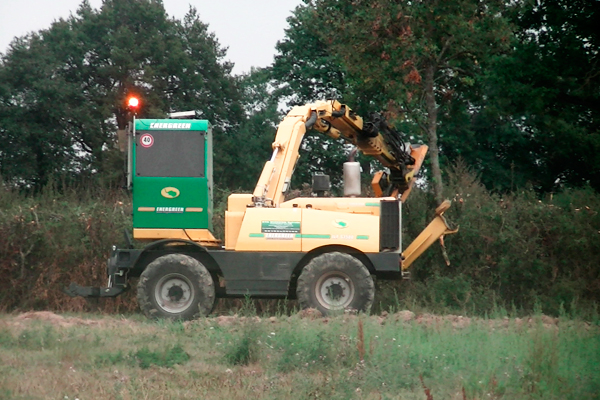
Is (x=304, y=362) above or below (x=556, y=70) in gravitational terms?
below

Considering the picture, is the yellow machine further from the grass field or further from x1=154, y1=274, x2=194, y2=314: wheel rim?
the grass field

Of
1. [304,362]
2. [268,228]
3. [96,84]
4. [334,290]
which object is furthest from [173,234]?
[96,84]

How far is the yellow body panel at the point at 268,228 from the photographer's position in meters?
14.5

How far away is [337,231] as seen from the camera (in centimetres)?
1452

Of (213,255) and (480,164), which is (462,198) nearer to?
A: (213,255)

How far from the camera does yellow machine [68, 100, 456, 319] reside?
14508mm

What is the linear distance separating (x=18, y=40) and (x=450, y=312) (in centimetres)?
3236

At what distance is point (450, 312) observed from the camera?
1636 centimetres

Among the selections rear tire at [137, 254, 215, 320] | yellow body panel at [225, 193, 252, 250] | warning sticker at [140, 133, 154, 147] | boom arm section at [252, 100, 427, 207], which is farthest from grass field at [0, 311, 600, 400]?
warning sticker at [140, 133, 154, 147]

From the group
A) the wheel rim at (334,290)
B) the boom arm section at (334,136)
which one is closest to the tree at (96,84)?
the boom arm section at (334,136)

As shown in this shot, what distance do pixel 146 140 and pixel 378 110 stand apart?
20112 millimetres

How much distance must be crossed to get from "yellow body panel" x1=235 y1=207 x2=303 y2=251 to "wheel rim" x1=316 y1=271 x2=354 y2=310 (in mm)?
766

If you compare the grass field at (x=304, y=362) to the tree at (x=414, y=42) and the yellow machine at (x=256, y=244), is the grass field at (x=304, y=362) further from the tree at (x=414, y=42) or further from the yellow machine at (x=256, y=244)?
→ the tree at (x=414, y=42)

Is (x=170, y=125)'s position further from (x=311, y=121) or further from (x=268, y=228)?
(x=311, y=121)
